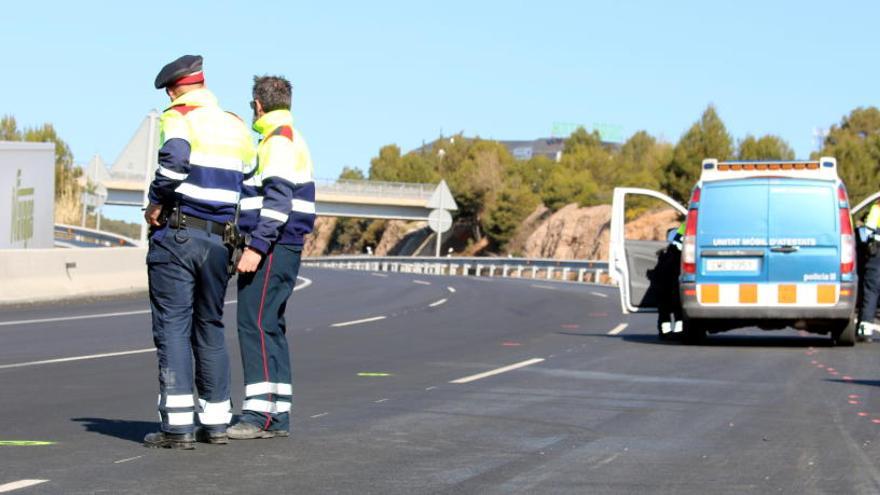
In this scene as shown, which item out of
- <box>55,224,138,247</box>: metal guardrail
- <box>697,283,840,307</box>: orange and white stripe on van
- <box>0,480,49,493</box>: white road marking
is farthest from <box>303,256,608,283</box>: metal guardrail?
<box>0,480,49,493</box>: white road marking

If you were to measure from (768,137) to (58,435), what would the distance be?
270 feet

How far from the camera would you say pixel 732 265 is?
1772 centimetres

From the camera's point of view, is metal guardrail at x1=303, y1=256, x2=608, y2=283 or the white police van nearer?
the white police van

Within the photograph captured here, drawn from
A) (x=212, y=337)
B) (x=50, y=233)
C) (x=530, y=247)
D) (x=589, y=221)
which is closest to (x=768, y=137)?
(x=589, y=221)

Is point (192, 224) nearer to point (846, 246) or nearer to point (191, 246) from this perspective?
point (191, 246)

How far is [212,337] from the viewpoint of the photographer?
8.52 m

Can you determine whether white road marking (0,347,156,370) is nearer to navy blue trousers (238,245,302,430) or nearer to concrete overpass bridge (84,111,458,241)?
navy blue trousers (238,245,302,430)

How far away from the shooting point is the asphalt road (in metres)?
7.30

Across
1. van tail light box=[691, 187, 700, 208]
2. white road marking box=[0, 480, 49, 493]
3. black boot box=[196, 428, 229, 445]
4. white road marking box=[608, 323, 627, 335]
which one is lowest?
white road marking box=[608, 323, 627, 335]

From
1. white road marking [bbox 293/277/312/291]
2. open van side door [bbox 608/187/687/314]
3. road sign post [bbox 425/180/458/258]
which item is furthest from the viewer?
road sign post [bbox 425/180/458/258]

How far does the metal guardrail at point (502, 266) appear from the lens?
5662 cm

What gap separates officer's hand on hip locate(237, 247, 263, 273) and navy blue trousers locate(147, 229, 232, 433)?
0.56 feet

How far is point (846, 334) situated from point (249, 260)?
10.8m

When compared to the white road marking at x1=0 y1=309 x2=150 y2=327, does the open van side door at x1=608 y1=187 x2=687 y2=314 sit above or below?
above
